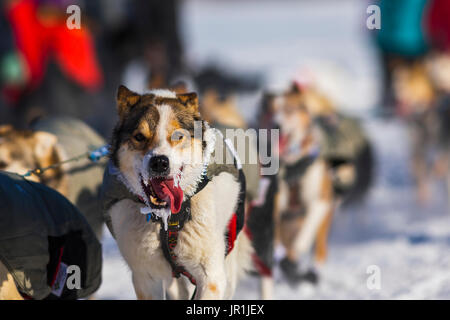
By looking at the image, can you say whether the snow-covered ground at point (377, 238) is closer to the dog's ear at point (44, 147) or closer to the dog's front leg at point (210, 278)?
the dog's front leg at point (210, 278)

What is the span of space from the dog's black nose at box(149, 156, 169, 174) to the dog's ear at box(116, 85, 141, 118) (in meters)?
0.34

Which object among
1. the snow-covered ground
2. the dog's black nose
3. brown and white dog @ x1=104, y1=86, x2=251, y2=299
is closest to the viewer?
the dog's black nose

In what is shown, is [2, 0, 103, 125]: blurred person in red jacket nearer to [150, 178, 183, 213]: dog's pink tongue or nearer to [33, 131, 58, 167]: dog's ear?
[33, 131, 58, 167]: dog's ear

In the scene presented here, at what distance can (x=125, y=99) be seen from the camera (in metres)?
2.83

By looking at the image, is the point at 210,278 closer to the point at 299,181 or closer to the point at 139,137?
the point at 139,137

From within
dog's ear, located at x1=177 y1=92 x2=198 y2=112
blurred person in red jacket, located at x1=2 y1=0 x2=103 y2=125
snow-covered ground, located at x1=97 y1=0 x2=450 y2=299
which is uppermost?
blurred person in red jacket, located at x1=2 y1=0 x2=103 y2=125

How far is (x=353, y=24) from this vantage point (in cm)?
2688

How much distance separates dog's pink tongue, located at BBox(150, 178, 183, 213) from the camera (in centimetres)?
265

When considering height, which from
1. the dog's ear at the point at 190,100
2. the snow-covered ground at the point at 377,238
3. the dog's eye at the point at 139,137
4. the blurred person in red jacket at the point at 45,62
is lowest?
the snow-covered ground at the point at 377,238

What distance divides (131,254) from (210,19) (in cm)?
2867

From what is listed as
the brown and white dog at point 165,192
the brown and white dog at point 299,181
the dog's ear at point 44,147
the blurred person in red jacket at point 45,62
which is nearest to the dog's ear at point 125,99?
the brown and white dog at point 165,192

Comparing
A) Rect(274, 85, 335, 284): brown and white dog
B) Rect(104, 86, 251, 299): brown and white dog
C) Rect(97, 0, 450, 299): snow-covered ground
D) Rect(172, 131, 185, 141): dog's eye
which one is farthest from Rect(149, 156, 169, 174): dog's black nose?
Rect(274, 85, 335, 284): brown and white dog

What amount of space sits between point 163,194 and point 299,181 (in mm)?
2314

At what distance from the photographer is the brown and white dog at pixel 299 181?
4.81 m
